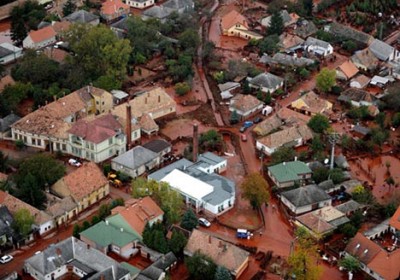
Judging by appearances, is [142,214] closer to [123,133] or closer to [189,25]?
[123,133]

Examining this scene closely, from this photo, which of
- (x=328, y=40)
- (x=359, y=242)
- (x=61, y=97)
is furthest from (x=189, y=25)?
(x=359, y=242)

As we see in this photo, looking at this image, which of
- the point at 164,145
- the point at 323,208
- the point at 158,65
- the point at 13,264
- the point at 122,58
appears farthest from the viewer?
the point at 158,65

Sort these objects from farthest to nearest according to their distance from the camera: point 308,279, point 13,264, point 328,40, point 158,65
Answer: point 328,40 < point 158,65 < point 13,264 < point 308,279

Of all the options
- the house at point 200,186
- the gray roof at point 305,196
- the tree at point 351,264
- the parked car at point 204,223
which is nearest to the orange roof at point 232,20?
the house at point 200,186

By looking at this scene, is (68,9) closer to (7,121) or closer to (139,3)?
(139,3)

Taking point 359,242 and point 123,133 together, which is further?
point 123,133

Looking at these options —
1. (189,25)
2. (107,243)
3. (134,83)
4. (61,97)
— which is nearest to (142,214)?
(107,243)

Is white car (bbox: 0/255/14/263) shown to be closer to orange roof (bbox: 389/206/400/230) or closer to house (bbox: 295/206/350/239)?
house (bbox: 295/206/350/239)
